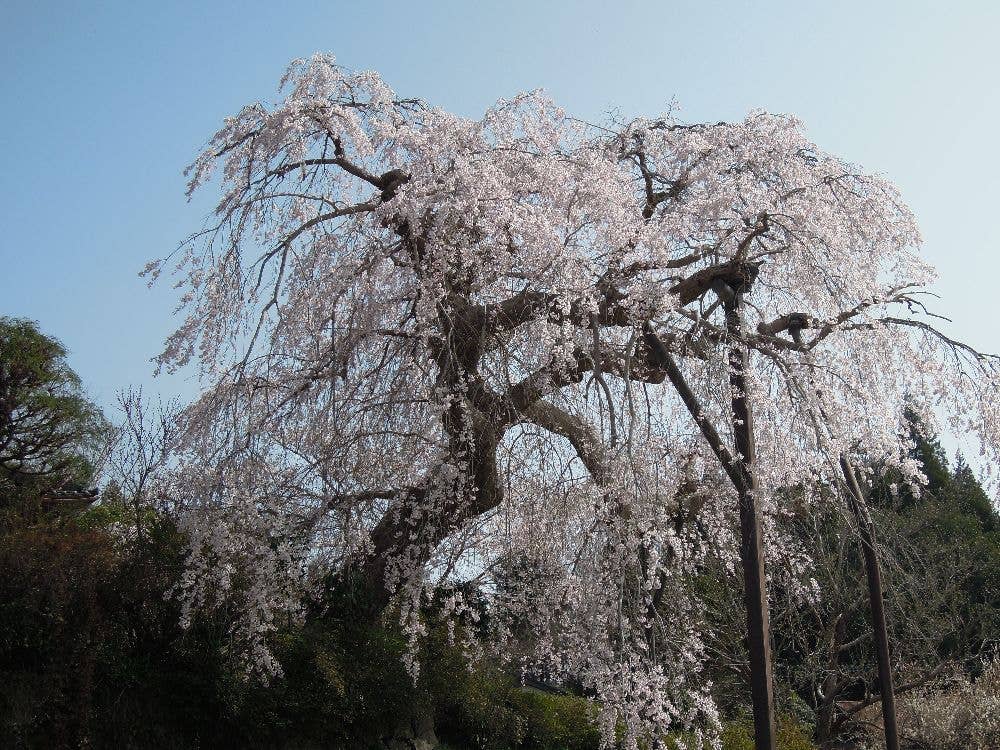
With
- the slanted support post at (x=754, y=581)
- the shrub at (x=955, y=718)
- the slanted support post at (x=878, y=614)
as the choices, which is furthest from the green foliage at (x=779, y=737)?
the slanted support post at (x=754, y=581)

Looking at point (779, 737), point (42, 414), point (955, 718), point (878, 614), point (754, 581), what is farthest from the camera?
point (42, 414)

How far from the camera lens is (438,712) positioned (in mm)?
8102

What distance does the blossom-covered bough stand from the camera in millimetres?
6293

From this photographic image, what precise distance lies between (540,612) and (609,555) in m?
1.61

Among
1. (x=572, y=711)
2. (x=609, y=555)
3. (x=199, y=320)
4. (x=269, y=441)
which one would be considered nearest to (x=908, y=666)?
(x=572, y=711)

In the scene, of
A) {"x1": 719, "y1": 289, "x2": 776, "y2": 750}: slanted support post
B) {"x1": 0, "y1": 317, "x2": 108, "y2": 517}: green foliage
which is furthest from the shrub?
{"x1": 0, "y1": 317, "x2": 108, "y2": 517}: green foliage

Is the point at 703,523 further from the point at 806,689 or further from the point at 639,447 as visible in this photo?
the point at 806,689

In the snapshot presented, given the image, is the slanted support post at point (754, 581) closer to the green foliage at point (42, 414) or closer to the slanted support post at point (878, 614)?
the slanted support post at point (878, 614)

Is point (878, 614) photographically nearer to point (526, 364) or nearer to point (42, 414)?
point (526, 364)

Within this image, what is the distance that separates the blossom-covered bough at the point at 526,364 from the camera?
20.6ft

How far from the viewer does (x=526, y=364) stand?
6.36 metres

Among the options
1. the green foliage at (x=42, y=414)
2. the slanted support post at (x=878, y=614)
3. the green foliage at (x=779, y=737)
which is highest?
the green foliage at (x=42, y=414)

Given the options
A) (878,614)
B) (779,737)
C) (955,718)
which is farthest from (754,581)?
(955,718)

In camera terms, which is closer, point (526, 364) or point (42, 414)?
point (526, 364)
